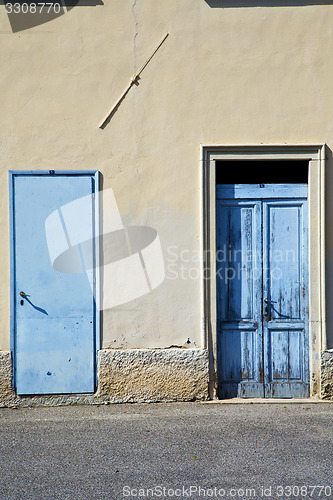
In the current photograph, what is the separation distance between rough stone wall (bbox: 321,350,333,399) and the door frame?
54 millimetres

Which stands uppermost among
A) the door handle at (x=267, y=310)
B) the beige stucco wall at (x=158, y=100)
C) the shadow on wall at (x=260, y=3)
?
the shadow on wall at (x=260, y=3)

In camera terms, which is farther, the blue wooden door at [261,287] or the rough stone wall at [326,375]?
the blue wooden door at [261,287]

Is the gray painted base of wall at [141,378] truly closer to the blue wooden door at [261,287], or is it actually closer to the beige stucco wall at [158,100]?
the beige stucco wall at [158,100]

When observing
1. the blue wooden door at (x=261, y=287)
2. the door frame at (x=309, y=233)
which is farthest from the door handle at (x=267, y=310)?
the door frame at (x=309, y=233)

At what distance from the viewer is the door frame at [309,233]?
21.2 ft

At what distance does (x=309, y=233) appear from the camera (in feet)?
21.4

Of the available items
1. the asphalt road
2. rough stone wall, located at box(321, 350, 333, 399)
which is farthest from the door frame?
the asphalt road

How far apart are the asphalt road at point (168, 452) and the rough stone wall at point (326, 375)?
0.84 feet

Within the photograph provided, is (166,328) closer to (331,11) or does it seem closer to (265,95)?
(265,95)

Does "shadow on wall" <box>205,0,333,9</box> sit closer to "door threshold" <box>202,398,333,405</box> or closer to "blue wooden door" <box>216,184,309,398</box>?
"blue wooden door" <box>216,184,309,398</box>

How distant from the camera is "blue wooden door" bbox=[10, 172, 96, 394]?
6.41 meters

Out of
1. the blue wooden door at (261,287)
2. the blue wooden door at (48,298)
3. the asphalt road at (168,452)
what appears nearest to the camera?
the asphalt road at (168,452)

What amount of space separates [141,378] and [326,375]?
6.65ft

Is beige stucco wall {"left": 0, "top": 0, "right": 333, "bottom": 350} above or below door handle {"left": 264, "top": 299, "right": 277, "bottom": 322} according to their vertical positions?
above
